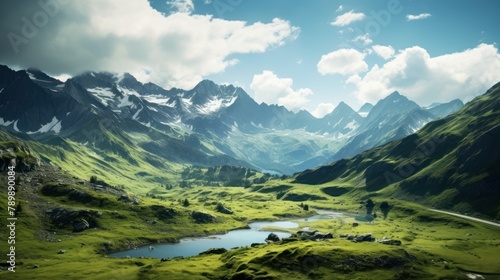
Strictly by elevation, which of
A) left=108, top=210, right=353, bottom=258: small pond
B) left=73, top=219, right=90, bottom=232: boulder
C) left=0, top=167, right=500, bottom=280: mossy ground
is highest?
left=73, top=219, right=90, bottom=232: boulder

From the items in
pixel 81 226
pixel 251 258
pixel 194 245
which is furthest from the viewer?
pixel 194 245

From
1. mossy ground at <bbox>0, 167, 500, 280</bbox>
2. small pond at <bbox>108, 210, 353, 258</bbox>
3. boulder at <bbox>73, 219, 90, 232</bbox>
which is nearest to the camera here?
mossy ground at <bbox>0, 167, 500, 280</bbox>

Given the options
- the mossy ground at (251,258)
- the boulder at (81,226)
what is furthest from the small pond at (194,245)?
the boulder at (81,226)

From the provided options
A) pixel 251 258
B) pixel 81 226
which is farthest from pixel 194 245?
pixel 251 258

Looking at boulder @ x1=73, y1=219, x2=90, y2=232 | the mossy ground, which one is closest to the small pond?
the mossy ground

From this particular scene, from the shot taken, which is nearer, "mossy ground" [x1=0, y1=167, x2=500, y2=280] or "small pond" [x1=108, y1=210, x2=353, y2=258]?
"mossy ground" [x1=0, y1=167, x2=500, y2=280]

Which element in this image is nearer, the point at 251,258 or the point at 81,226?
the point at 251,258

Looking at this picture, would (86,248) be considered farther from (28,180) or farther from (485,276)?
(485,276)

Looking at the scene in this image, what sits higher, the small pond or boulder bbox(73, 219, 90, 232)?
boulder bbox(73, 219, 90, 232)

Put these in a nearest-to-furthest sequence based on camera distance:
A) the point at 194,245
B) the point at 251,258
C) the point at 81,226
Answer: the point at 251,258
the point at 81,226
the point at 194,245

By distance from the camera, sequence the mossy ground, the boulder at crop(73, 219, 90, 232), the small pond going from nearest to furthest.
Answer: the mossy ground → the small pond → the boulder at crop(73, 219, 90, 232)

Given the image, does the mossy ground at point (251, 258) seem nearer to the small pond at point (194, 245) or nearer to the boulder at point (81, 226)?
the boulder at point (81, 226)

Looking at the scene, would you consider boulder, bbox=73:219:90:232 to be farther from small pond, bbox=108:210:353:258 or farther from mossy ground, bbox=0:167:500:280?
small pond, bbox=108:210:353:258

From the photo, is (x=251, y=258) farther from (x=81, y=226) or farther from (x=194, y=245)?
(x=81, y=226)
